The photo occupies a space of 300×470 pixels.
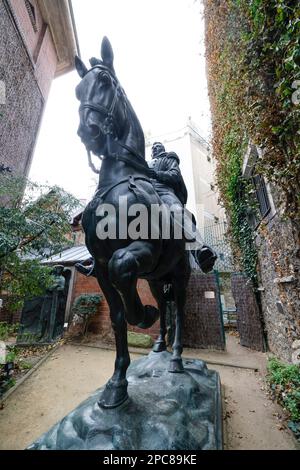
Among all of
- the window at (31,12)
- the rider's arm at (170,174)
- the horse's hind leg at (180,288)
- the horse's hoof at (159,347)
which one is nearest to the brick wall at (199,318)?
the horse's hoof at (159,347)

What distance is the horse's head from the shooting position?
6.01ft

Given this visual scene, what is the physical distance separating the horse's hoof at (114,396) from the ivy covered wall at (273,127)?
9.00ft

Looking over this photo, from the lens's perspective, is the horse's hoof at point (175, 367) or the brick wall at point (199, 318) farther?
the brick wall at point (199, 318)

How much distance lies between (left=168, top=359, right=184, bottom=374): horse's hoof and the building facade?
7137mm

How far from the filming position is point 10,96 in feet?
23.3

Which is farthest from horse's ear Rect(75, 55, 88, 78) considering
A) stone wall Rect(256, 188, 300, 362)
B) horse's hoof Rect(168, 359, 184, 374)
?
horse's hoof Rect(168, 359, 184, 374)

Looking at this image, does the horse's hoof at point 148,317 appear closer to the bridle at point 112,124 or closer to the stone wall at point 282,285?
the bridle at point 112,124

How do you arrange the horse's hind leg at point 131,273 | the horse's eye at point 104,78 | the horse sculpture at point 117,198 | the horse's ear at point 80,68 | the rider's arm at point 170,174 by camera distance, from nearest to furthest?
1. the horse's hind leg at point 131,273
2. the horse sculpture at point 117,198
3. the horse's eye at point 104,78
4. the horse's ear at point 80,68
5. the rider's arm at point 170,174

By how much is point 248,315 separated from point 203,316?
1171 millimetres

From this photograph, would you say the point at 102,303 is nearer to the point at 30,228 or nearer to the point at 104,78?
the point at 30,228

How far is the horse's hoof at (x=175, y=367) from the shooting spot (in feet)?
8.23

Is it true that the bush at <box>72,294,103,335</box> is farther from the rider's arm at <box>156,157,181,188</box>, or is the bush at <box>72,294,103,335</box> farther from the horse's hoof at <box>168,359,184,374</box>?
the rider's arm at <box>156,157,181,188</box>

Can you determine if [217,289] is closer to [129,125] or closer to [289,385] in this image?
[289,385]
